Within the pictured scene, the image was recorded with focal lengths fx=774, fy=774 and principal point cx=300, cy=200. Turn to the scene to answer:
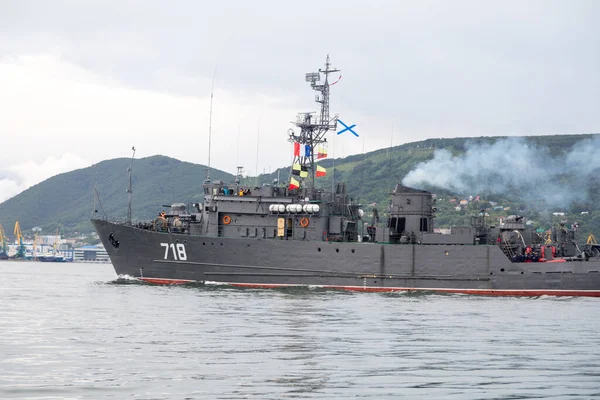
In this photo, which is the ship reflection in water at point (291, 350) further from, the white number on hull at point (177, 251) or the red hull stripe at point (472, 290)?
the white number on hull at point (177, 251)

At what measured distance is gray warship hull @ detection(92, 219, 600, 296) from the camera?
37.8m

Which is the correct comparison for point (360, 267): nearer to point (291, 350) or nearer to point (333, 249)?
point (333, 249)

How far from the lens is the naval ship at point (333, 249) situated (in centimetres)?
3828

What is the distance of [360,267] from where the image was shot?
39281 mm

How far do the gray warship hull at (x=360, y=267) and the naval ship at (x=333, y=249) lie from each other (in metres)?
0.05


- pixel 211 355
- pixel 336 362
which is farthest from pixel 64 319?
pixel 336 362

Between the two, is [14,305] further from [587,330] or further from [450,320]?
[587,330]

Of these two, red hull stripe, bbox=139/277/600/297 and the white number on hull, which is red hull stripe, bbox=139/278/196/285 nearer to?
red hull stripe, bbox=139/277/600/297

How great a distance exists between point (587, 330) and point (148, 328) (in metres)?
12.7

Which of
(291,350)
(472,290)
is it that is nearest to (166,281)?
(472,290)

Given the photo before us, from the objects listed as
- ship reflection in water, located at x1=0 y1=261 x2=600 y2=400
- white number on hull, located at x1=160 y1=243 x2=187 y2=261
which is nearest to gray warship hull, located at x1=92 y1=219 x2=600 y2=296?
white number on hull, located at x1=160 y1=243 x2=187 y2=261

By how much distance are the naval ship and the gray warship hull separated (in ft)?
0.16

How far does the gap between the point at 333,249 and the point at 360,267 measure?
5.39 ft

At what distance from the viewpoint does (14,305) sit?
2866 cm
